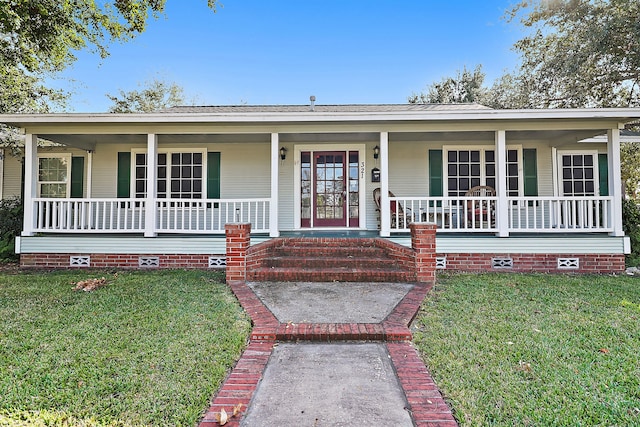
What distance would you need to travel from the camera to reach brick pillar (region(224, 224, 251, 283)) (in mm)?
5191

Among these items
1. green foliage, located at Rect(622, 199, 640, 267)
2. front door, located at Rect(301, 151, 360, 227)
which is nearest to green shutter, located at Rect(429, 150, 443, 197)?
front door, located at Rect(301, 151, 360, 227)

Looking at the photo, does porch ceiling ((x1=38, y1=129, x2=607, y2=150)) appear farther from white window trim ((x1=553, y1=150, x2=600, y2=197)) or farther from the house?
white window trim ((x1=553, y1=150, x2=600, y2=197))

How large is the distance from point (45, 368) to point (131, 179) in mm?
6590

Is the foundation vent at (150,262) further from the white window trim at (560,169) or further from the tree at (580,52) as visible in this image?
the tree at (580,52)

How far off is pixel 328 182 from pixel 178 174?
3620 mm

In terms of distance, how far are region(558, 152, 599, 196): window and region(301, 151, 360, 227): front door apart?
503 cm

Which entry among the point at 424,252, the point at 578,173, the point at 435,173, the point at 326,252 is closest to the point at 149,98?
the point at 435,173

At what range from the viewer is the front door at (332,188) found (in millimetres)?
8406

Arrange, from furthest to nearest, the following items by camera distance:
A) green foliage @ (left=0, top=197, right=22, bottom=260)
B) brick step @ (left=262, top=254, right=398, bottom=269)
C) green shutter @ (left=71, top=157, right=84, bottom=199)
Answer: green shutter @ (left=71, top=157, right=84, bottom=199) < green foliage @ (left=0, top=197, right=22, bottom=260) < brick step @ (left=262, top=254, right=398, bottom=269)

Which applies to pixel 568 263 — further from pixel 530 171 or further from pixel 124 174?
pixel 124 174

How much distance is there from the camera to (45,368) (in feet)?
8.82

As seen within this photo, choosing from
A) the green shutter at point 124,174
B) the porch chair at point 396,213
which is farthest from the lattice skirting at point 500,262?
the green shutter at point 124,174

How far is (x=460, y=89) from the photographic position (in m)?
21.2

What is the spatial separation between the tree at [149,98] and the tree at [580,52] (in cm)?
1820
